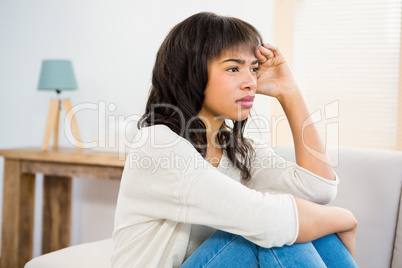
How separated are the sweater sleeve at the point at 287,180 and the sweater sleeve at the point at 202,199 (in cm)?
26

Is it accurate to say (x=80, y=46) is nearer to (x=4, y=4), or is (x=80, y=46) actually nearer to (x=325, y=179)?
(x=4, y=4)

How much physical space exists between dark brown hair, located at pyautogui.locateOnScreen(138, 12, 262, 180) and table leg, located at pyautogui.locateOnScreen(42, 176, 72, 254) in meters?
1.67

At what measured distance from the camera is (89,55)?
114 inches

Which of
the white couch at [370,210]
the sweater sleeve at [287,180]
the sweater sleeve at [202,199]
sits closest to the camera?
the sweater sleeve at [202,199]

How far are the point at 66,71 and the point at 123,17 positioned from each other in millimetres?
499

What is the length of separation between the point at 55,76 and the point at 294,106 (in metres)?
1.51

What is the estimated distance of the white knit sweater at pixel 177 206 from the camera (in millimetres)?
1108

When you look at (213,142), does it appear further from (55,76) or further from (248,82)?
(55,76)

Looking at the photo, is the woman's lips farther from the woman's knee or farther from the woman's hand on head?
the woman's knee

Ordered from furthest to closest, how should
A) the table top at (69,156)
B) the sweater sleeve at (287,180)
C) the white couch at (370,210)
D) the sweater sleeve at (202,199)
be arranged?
the table top at (69,156) < the white couch at (370,210) < the sweater sleeve at (287,180) < the sweater sleeve at (202,199)

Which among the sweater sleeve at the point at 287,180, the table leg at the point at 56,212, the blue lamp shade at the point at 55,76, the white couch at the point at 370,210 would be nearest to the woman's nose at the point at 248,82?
the sweater sleeve at the point at 287,180

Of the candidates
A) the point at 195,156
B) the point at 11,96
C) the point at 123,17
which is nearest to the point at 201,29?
the point at 195,156

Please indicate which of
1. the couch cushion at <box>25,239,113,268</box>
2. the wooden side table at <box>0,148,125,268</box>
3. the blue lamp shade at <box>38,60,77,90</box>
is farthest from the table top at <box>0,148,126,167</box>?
the couch cushion at <box>25,239,113,268</box>

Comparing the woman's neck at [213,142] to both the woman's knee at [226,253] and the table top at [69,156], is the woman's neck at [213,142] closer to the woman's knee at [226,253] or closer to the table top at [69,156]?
the woman's knee at [226,253]
